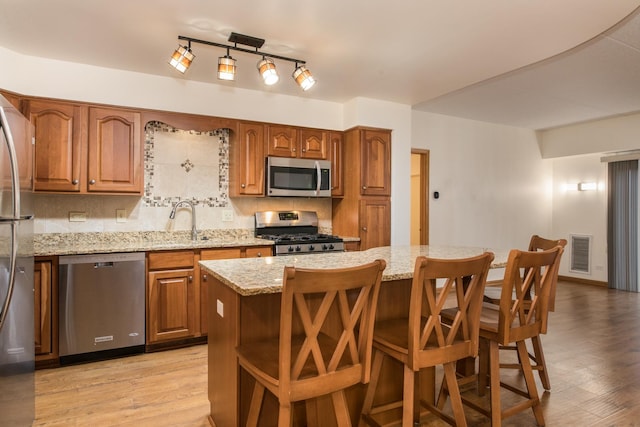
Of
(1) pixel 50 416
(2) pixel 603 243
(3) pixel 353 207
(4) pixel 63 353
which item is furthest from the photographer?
→ (2) pixel 603 243

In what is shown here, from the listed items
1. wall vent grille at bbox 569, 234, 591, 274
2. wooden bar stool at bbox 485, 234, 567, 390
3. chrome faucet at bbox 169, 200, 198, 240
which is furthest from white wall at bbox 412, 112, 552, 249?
chrome faucet at bbox 169, 200, 198, 240

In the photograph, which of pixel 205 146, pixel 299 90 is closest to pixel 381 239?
pixel 299 90

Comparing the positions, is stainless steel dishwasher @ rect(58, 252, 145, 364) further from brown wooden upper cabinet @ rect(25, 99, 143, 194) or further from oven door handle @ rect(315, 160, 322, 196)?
oven door handle @ rect(315, 160, 322, 196)

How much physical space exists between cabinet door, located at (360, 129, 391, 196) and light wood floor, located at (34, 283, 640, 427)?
7.17 feet

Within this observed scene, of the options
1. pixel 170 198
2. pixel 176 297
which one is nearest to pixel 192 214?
pixel 170 198

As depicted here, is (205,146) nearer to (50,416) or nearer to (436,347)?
(50,416)

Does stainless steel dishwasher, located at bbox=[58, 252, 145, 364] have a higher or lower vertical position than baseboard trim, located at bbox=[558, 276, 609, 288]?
higher

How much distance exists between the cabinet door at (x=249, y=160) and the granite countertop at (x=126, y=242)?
53 centimetres

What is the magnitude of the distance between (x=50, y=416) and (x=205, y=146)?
2.62 m

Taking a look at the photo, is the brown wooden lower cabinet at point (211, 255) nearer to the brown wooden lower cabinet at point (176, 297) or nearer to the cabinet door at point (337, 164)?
the brown wooden lower cabinet at point (176, 297)

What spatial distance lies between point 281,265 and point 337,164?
249cm

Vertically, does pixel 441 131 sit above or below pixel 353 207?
above

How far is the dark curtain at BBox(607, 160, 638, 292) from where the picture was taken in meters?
5.79

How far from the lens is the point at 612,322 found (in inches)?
164
